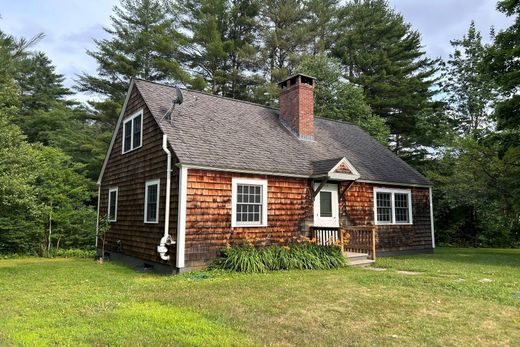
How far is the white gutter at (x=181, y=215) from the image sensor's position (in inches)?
364

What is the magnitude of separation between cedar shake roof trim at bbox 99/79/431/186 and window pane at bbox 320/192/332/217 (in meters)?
1.09

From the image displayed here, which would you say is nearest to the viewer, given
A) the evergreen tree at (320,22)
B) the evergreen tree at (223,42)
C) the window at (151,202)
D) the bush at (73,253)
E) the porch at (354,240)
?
the window at (151,202)

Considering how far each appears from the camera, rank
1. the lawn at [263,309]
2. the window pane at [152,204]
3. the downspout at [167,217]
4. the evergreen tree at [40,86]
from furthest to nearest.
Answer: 1. the evergreen tree at [40,86]
2. the window pane at [152,204]
3. the downspout at [167,217]
4. the lawn at [263,309]

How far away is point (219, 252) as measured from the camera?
993 cm

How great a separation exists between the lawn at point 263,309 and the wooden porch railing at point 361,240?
2416 mm

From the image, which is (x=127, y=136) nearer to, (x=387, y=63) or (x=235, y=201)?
(x=235, y=201)

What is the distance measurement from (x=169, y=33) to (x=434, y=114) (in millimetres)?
18963

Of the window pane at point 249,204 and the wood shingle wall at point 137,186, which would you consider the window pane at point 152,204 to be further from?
the window pane at point 249,204

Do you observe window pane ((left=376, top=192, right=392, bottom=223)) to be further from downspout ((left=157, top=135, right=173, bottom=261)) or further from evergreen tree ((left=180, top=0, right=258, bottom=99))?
evergreen tree ((left=180, top=0, right=258, bottom=99))

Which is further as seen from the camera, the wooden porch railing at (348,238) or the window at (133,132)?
the window at (133,132)

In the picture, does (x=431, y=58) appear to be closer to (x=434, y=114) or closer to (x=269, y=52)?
(x=434, y=114)

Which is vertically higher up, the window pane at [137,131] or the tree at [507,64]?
the tree at [507,64]

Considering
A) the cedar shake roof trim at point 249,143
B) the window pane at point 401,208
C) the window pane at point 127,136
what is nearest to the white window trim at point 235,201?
the cedar shake roof trim at point 249,143

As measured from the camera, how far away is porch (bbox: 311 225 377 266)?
37.3ft
